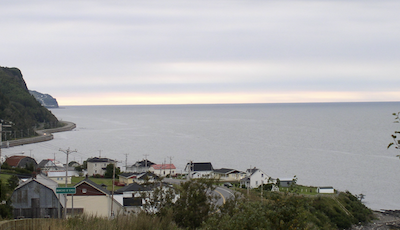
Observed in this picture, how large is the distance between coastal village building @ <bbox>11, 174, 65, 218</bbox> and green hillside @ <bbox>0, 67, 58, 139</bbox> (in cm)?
8724

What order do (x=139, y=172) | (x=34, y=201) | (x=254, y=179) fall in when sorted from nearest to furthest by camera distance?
1. (x=34, y=201)
2. (x=254, y=179)
3. (x=139, y=172)

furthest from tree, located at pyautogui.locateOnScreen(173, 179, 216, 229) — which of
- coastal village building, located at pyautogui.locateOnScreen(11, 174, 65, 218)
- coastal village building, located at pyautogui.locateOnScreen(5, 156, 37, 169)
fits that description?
coastal village building, located at pyautogui.locateOnScreen(5, 156, 37, 169)

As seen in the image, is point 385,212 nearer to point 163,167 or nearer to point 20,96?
point 163,167

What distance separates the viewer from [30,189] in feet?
67.5

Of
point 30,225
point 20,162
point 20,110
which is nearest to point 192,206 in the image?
point 30,225

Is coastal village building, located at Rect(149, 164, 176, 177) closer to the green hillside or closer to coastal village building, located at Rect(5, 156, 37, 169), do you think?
coastal village building, located at Rect(5, 156, 37, 169)

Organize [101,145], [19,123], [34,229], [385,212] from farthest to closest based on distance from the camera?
[19,123] < [101,145] < [385,212] < [34,229]

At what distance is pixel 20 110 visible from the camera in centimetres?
12088

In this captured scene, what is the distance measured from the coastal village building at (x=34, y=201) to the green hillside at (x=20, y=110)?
8724cm

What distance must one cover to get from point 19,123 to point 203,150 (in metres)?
55.6

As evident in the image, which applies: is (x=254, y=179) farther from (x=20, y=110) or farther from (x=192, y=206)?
(x=20, y=110)

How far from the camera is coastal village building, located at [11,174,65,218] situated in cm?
2048

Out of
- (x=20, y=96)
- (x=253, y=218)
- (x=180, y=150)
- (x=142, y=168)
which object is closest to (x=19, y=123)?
(x=20, y=96)

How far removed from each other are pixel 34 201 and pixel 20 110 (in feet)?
363
